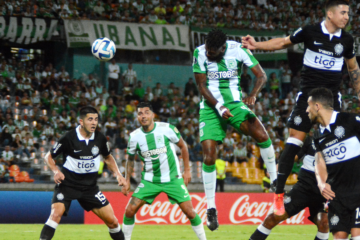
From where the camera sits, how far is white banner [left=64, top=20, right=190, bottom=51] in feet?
68.1

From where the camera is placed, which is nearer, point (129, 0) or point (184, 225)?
point (184, 225)

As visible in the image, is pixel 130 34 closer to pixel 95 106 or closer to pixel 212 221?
pixel 95 106

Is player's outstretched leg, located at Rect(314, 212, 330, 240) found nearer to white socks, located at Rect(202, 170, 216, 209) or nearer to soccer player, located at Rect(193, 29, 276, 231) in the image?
soccer player, located at Rect(193, 29, 276, 231)

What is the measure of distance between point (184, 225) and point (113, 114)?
5.96 m

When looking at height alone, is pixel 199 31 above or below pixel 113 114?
above

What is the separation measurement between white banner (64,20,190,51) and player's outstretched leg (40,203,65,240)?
44.5 ft

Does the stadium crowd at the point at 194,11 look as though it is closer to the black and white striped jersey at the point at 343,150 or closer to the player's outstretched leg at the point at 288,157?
the player's outstretched leg at the point at 288,157

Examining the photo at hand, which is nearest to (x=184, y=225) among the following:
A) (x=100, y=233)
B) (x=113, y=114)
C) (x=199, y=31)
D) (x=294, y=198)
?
A: (x=100, y=233)

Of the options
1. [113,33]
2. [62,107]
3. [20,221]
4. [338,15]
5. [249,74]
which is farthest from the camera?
[249,74]

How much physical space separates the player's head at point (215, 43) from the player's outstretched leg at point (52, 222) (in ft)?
10.7

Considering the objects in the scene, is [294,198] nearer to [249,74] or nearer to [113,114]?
[113,114]

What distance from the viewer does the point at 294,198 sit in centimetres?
715

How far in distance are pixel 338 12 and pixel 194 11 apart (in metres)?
17.7

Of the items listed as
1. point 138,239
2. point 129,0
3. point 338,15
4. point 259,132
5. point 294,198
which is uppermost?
point 129,0
